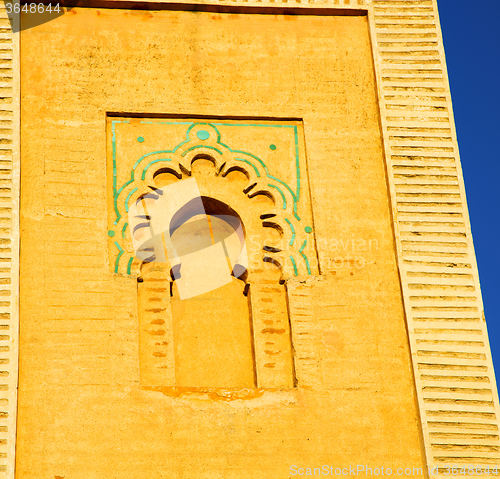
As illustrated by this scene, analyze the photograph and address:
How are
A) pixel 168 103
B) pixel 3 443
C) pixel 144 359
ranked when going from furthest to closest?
pixel 168 103 → pixel 144 359 → pixel 3 443

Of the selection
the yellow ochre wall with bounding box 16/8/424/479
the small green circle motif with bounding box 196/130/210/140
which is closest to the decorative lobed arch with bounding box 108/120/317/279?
the small green circle motif with bounding box 196/130/210/140

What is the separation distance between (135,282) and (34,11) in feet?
8.90

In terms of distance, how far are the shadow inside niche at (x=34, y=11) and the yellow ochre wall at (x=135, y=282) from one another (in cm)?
10

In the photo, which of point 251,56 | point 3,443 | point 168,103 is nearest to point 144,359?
point 3,443

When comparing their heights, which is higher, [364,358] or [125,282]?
[125,282]

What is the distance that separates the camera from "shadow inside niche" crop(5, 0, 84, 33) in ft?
34.0

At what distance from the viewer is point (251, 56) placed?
34.3ft

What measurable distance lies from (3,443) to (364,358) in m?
2.68

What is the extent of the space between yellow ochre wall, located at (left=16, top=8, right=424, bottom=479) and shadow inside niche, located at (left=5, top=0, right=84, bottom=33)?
10cm

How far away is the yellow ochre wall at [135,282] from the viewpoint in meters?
8.64

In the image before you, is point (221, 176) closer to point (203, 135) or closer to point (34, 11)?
point (203, 135)

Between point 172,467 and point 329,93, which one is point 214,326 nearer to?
point 172,467

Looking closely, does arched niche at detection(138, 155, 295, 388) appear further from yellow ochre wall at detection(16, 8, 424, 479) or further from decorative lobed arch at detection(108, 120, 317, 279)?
yellow ochre wall at detection(16, 8, 424, 479)

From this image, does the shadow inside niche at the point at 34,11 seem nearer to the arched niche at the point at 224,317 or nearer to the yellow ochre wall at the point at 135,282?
the yellow ochre wall at the point at 135,282
